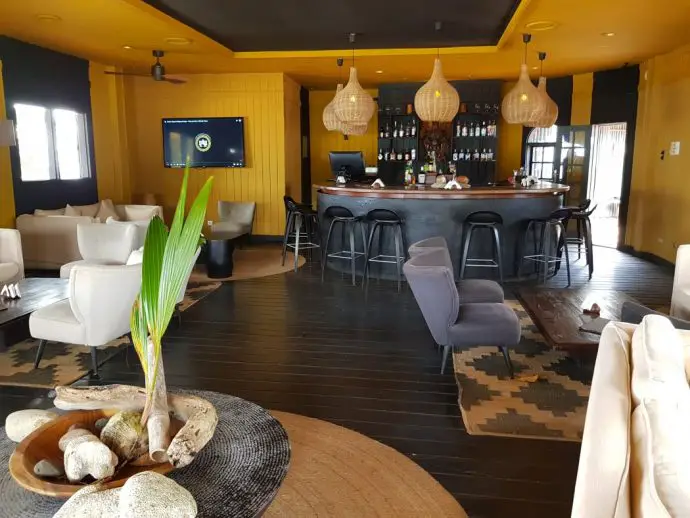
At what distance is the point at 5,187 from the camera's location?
22.9 ft

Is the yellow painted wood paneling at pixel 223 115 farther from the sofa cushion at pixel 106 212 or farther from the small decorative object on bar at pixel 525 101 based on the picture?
the small decorative object on bar at pixel 525 101

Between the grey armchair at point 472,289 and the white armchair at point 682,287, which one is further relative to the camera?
the grey armchair at point 472,289

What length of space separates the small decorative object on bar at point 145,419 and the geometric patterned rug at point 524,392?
6.66ft

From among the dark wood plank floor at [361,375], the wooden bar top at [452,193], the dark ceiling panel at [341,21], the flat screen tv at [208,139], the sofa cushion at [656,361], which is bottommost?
the dark wood plank floor at [361,375]

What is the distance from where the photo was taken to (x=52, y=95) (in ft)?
25.7

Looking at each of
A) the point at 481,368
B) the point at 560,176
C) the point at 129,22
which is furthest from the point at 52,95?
the point at 560,176

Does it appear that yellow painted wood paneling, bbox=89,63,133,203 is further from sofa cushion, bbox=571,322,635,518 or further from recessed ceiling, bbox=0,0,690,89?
sofa cushion, bbox=571,322,635,518

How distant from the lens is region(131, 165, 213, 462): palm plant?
1540 mm

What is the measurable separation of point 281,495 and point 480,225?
14.8ft

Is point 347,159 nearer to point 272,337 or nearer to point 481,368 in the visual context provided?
point 272,337

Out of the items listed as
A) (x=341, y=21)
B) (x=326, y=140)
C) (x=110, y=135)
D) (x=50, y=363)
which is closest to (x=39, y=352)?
(x=50, y=363)

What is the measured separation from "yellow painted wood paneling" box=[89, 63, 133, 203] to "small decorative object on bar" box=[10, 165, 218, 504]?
7964 mm

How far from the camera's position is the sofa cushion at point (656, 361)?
1619 mm

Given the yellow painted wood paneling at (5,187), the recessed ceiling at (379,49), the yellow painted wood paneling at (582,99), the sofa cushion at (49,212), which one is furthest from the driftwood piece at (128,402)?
the yellow painted wood paneling at (582,99)
